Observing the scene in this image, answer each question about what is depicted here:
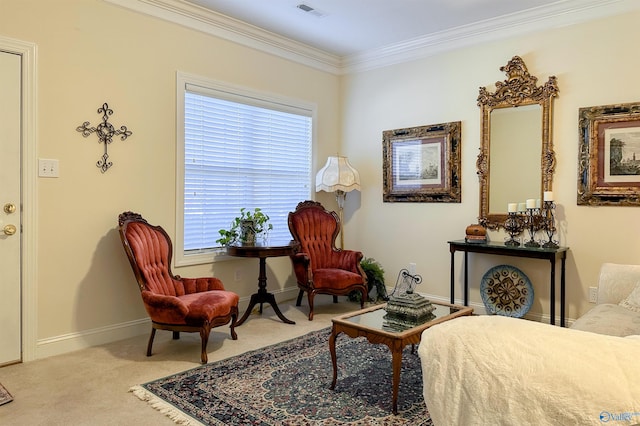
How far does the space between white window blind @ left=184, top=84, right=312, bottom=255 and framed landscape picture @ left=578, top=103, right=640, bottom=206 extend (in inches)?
109

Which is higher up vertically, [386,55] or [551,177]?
[386,55]

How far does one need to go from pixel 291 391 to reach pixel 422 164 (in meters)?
2.96

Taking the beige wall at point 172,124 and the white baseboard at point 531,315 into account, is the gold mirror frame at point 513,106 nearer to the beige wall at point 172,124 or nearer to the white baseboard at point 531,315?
the beige wall at point 172,124

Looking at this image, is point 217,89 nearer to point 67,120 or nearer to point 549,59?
point 67,120

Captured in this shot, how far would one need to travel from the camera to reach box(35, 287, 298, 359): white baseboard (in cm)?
322

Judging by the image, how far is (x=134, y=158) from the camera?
12.2 ft

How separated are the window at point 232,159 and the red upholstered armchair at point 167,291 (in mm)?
439

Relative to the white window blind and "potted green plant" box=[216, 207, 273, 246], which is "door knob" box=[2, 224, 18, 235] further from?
"potted green plant" box=[216, 207, 273, 246]

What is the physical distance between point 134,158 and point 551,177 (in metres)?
3.54

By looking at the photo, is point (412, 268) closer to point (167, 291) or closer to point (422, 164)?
point (422, 164)

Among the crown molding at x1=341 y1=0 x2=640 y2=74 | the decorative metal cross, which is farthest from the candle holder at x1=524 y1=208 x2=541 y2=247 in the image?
the decorative metal cross

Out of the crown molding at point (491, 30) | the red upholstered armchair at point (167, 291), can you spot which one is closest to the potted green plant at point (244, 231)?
the red upholstered armchair at point (167, 291)

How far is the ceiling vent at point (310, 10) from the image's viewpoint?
13.0 ft

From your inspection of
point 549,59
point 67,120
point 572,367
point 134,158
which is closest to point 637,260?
point 549,59
